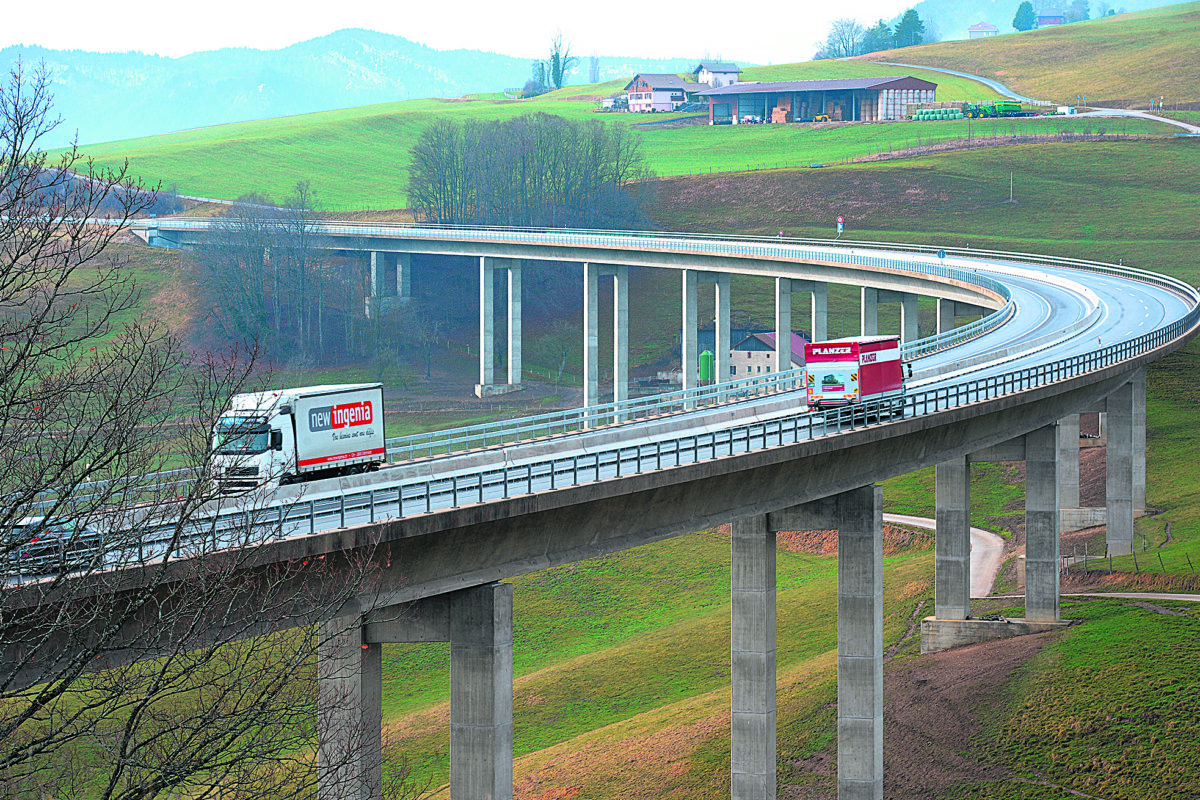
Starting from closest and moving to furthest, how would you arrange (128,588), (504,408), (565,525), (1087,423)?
(128,588) → (565,525) → (1087,423) → (504,408)

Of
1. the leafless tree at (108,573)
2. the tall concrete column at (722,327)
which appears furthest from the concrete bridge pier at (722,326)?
the leafless tree at (108,573)

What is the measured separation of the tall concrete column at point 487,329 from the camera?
14225 centimetres

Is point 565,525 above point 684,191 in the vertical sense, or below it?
below

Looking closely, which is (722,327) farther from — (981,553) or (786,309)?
(981,553)

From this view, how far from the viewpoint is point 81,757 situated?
51.0m

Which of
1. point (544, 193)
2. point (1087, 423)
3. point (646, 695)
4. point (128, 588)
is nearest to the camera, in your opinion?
point (128, 588)

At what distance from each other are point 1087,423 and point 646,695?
48.0 m

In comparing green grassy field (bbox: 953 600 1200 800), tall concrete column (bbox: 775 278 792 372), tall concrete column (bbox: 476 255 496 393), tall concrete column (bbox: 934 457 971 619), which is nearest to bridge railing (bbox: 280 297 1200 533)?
tall concrete column (bbox: 934 457 971 619)

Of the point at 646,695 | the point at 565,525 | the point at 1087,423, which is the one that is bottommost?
the point at 646,695

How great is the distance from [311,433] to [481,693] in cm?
870

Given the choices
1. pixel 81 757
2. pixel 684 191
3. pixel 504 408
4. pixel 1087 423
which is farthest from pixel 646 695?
pixel 684 191

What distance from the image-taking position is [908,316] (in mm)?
104125

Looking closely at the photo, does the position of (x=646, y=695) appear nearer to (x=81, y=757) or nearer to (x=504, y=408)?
(x=81, y=757)

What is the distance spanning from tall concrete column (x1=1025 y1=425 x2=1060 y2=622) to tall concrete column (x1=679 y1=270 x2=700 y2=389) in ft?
210
